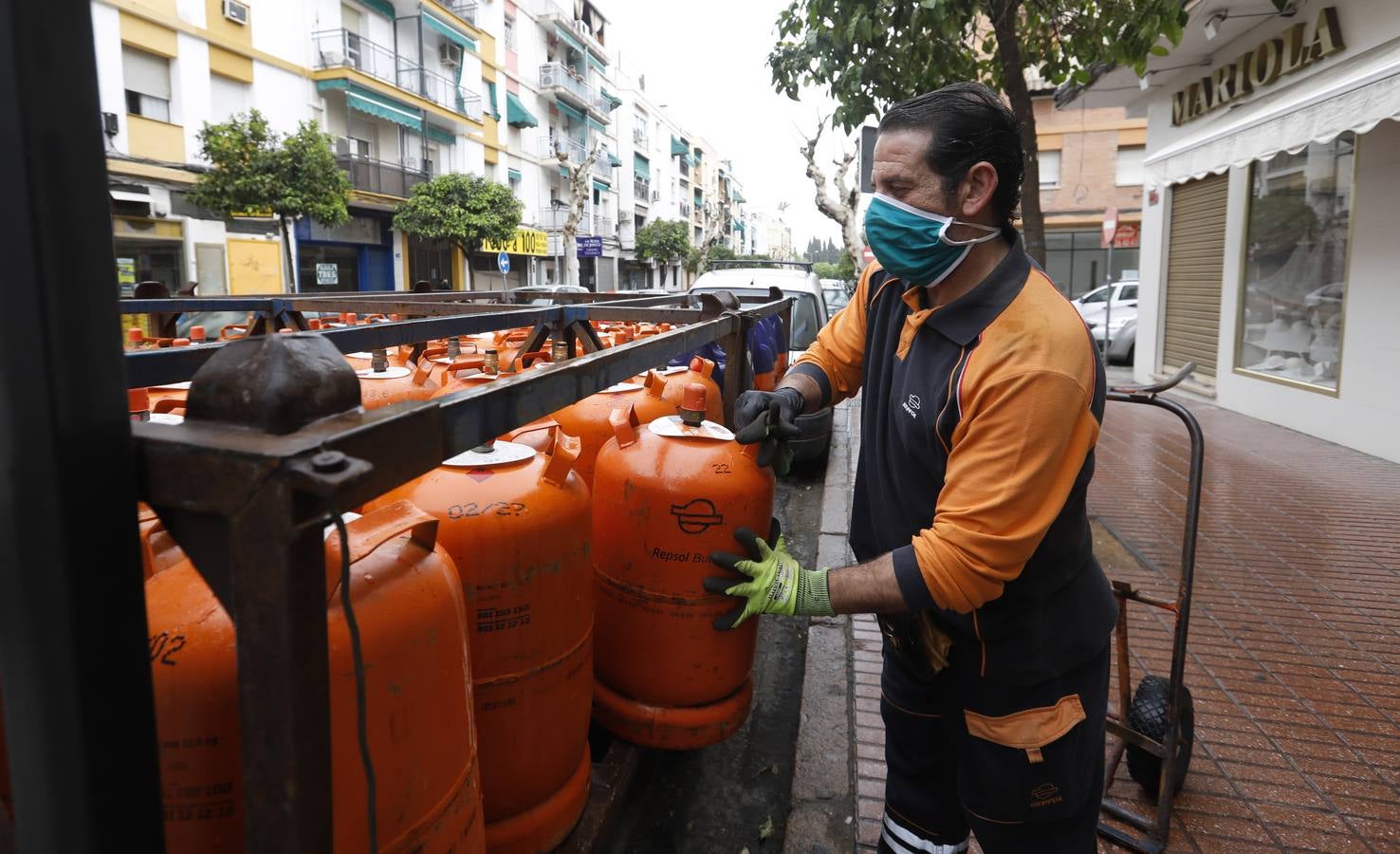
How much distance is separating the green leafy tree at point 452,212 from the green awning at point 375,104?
2501 mm

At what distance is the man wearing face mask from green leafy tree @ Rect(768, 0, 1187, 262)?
8.14 feet

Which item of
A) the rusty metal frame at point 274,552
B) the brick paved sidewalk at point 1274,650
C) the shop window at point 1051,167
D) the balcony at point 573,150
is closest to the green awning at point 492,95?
the balcony at point 573,150

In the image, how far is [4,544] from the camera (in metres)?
0.77

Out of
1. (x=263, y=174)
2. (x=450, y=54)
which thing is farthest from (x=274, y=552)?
(x=450, y=54)

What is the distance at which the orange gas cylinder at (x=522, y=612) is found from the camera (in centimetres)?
175

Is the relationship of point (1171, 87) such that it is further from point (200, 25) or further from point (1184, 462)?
point (200, 25)

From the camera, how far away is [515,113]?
107ft

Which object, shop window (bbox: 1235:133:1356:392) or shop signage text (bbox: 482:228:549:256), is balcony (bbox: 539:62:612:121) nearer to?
shop signage text (bbox: 482:228:549:256)

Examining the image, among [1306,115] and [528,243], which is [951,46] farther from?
[528,243]

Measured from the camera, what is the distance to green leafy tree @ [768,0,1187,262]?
13.9ft

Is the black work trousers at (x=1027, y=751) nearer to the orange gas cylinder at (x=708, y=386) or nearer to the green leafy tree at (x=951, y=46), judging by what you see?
the orange gas cylinder at (x=708, y=386)

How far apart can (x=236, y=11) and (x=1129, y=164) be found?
25.5 meters

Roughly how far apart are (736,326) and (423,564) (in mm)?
2296

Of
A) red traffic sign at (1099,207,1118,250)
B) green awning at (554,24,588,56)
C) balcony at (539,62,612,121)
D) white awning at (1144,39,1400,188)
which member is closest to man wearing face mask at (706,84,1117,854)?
white awning at (1144,39,1400,188)
